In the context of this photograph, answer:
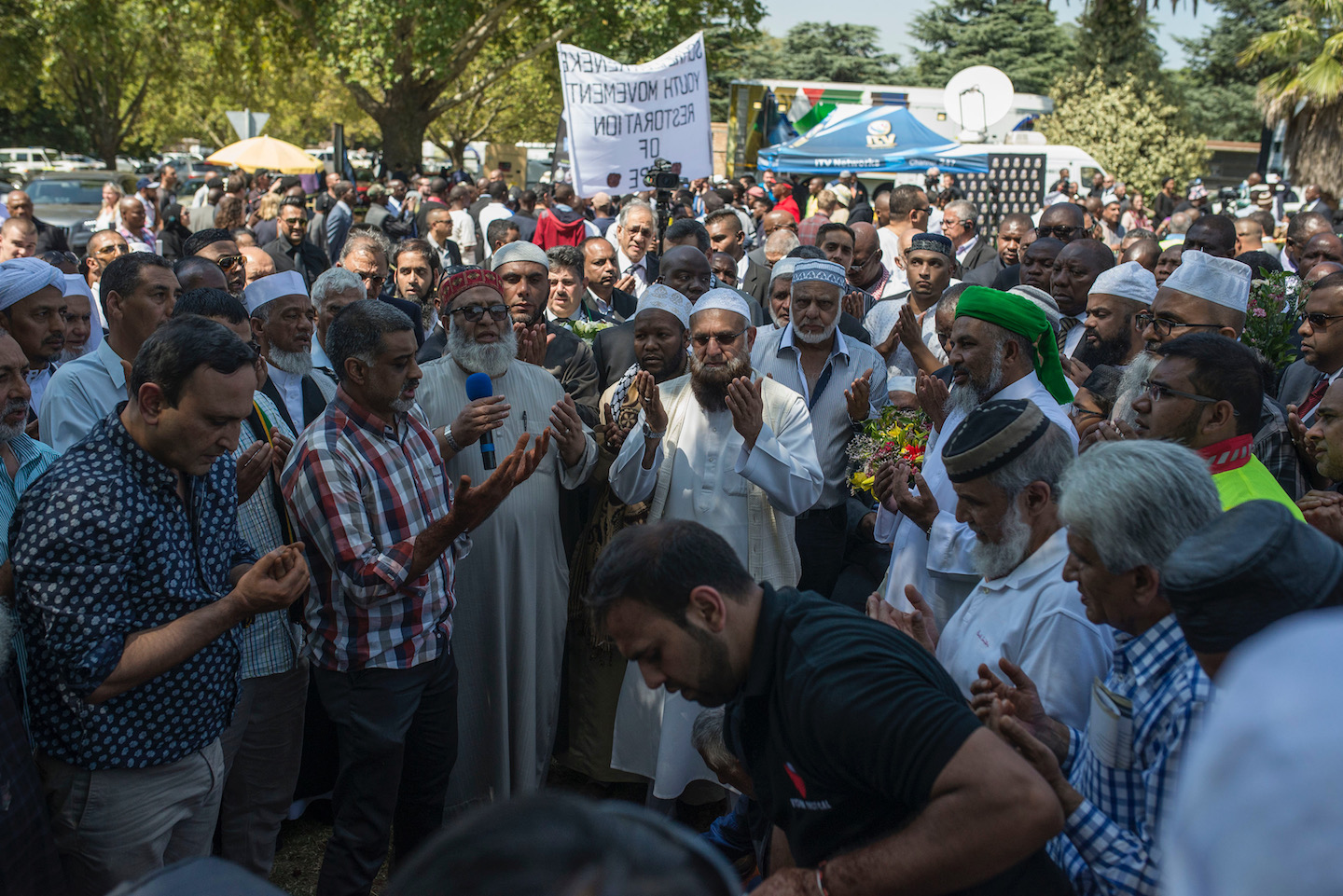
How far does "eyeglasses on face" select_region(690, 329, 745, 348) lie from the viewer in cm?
445

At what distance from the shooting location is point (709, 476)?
427 cm

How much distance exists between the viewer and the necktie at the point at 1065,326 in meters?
6.05

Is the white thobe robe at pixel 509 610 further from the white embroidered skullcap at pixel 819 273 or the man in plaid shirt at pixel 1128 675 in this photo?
the man in plaid shirt at pixel 1128 675

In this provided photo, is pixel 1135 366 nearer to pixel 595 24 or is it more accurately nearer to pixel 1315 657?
pixel 1315 657

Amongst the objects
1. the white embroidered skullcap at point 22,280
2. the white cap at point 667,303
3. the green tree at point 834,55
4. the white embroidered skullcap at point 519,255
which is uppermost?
the green tree at point 834,55

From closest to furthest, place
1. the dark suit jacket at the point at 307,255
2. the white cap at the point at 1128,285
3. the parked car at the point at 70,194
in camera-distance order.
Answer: the white cap at the point at 1128,285 < the dark suit jacket at the point at 307,255 < the parked car at the point at 70,194

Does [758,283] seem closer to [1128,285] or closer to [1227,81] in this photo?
[1128,285]

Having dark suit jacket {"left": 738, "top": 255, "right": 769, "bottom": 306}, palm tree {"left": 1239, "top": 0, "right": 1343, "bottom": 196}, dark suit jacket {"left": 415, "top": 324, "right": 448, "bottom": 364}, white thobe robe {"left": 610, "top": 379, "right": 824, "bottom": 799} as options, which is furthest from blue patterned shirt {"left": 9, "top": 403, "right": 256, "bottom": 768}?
palm tree {"left": 1239, "top": 0, "right": 1343, "bottom": 196}

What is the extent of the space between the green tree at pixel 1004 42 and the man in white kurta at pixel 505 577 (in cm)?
4815

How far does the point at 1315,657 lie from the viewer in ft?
2.56

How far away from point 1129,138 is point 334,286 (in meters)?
26.7

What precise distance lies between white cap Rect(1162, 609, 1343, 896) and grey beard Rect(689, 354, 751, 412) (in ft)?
11.5

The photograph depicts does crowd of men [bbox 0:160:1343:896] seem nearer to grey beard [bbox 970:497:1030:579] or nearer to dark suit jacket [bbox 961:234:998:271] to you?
grey beard [bbox 970:497:1030:579]

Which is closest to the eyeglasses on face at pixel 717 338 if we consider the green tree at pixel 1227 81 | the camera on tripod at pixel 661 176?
the camera on tripod at pixel 661 176
